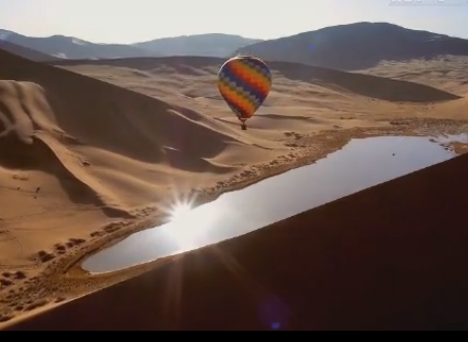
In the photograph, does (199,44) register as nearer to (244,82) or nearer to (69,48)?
(69,48)

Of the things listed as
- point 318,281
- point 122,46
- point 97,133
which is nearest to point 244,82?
point 97,133

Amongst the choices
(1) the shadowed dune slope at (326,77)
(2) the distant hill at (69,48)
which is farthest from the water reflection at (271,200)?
(2) the distant hill at (69,48)

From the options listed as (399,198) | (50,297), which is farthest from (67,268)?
(399,198)

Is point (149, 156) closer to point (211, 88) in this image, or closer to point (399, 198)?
point (399, 198)

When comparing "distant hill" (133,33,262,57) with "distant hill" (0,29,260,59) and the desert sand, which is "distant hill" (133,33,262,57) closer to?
"distant hill" (0,29,260,59)

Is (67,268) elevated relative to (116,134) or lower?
lower
